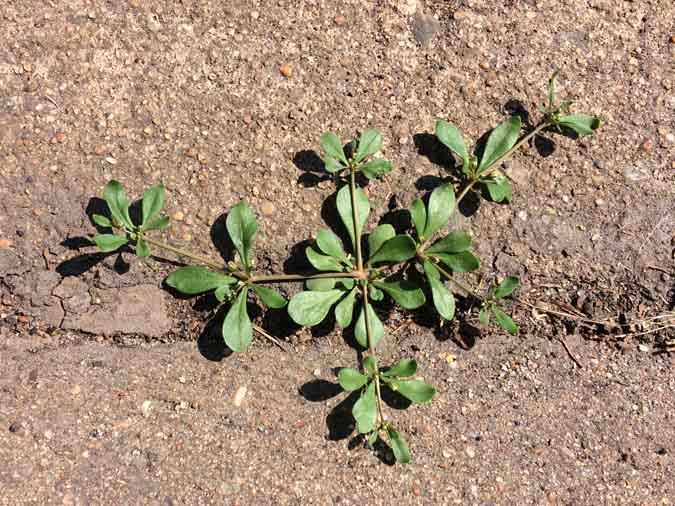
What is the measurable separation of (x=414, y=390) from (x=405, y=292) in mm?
316

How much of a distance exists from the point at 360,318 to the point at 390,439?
1.31 ft

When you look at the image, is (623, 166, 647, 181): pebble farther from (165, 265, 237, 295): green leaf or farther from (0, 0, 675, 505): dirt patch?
(165, 265, 237, 295): green leaf

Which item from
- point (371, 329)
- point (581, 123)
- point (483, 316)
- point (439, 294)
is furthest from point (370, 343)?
point (581, 123)

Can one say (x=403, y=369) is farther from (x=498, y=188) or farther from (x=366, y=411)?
(x=498, y=188)

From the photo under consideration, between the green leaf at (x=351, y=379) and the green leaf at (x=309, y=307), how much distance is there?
19cm

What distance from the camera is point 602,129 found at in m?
2.35

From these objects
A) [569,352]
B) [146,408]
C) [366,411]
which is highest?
[569,352]

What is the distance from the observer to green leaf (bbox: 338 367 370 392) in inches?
82.2

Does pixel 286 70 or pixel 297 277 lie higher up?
pixel 286 70

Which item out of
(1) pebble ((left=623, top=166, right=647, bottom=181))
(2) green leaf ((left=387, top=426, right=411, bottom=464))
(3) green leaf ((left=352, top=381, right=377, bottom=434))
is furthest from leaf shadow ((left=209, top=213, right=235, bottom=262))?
(1) pebble ((left=623, top=166, right=647, bottom=181))

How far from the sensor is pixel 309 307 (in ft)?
7.04

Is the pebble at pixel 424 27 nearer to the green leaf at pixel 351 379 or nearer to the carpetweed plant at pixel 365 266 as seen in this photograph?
the carpetweed plant at pixel 365 266

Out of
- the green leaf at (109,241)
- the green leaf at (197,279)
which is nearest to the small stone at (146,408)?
the green leaf at (197,279)

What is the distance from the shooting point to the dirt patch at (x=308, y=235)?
2.19 metres
